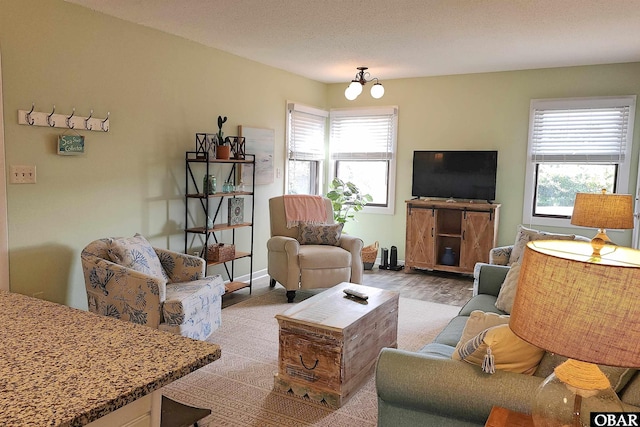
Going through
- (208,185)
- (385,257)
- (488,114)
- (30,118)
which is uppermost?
(488,114)

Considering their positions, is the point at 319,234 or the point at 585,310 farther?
the point at 319,234

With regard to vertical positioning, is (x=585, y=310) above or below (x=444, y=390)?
above

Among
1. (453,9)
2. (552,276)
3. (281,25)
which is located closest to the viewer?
(552,276)

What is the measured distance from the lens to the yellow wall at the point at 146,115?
335 centimetres

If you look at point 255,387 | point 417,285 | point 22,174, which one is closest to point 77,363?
point 255,387

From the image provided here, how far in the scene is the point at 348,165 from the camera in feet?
22.5

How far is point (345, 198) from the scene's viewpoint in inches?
253

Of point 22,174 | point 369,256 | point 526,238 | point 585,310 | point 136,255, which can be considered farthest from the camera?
point 369,256

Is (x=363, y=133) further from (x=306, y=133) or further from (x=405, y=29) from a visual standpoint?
(x=405, y=29)

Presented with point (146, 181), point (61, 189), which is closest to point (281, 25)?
point (146, 181)

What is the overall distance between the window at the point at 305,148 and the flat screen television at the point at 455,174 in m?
1.33

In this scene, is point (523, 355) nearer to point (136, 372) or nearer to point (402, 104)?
point (136, 372)

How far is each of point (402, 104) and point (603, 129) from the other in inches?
91.0

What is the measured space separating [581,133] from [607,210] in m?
1.97
